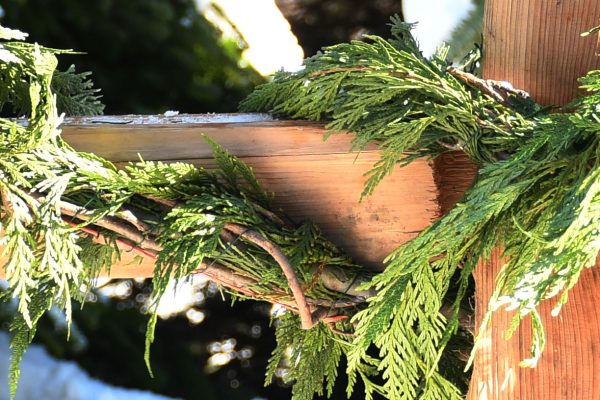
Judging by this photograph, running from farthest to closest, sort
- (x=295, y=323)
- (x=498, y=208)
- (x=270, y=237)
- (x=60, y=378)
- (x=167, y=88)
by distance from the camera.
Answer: (x=167, y=88) < (x=60, y=378) < (x=295, y=323) < (x=270, y=237) < (x=498, y=208)

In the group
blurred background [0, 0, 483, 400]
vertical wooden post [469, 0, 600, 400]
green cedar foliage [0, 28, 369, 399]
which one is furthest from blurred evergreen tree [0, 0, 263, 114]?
vertical wooden post [469, 0, 600, 400]

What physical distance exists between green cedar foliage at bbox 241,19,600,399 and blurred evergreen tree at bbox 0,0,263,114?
1163 millimetres

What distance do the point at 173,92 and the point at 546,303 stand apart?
1372mm

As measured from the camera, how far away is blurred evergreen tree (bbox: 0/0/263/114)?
72.4 inches

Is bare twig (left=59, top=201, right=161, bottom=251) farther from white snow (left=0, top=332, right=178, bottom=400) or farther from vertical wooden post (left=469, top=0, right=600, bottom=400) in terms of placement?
white snow (left=0, top=332, right=178, bottom=400)

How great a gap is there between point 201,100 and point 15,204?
129cm

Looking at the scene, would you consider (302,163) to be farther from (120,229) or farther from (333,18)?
(333,18)

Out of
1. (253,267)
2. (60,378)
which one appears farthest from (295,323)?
(60,378)

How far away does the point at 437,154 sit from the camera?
736 millimetres

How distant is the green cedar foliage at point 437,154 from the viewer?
2.00 ft

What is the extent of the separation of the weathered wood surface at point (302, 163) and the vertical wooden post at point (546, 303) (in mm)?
93

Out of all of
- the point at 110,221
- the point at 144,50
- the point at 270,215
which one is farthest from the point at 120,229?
the point at 144,50

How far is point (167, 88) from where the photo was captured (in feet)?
6.31

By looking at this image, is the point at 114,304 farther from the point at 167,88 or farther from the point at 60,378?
the point at 167,88
